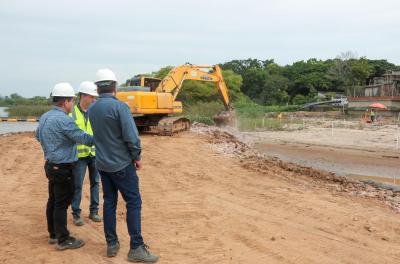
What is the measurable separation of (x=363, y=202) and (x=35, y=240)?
544 cm

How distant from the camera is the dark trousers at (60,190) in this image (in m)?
4.94

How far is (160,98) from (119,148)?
44.6 feet

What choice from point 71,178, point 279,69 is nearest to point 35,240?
point 71,178

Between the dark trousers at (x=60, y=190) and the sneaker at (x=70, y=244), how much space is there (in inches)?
1.6

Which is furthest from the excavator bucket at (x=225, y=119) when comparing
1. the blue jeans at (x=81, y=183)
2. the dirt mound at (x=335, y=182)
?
the blue jeans at (x=81, y=183)

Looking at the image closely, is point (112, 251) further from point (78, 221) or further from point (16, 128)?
point (16, 128)

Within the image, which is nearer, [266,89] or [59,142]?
[59,142]

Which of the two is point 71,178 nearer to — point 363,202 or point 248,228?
point 248,228

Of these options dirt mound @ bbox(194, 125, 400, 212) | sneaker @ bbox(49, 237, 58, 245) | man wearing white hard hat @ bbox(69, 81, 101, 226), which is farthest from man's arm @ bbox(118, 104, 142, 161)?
dirt mound @ bbox(194, 125, 400, 212)

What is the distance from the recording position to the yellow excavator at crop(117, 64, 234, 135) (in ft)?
57.4

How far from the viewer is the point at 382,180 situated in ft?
42.0

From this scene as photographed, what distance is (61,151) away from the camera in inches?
196

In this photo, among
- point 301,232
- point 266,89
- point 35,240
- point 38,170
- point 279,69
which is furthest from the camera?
point 279,69

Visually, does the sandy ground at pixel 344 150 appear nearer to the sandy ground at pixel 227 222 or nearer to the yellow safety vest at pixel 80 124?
the sandy ground at pixel 227 222
